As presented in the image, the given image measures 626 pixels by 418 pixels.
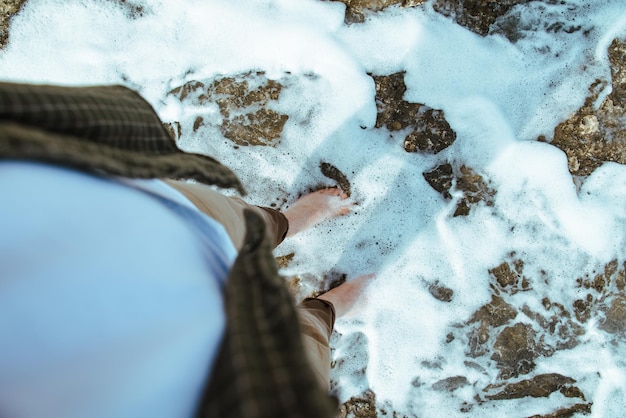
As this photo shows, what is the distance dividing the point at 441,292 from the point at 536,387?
62cm

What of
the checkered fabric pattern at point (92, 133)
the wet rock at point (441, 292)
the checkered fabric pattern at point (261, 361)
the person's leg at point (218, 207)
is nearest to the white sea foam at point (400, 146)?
the wet rock at point (441, 292)

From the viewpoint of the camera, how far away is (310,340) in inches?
61.7

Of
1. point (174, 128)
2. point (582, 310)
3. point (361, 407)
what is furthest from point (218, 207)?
point (582, 310)

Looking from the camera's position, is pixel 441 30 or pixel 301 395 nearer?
pixel 301 395

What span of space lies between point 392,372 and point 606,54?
5.55 feet

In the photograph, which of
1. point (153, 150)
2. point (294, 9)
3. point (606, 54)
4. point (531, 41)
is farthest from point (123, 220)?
Answer: point (606, 54)

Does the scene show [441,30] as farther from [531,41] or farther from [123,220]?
[123,220]

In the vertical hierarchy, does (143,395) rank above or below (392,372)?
above

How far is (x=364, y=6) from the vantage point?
202 cm

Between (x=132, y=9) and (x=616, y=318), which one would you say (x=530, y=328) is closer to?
(x=616, y=318)

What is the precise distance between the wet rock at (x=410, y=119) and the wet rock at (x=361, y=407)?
1193 millimetres

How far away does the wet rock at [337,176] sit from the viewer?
2.10 m

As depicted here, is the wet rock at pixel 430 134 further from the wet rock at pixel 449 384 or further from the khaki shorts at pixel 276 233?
the wet rock at pixel 449 384

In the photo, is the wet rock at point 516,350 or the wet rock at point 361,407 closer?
the wet rock at point 516,350
